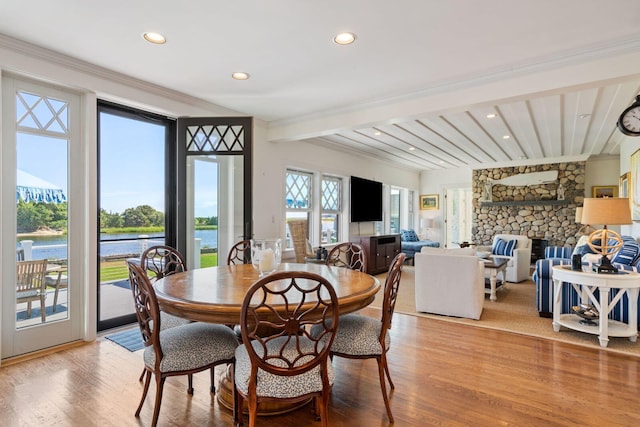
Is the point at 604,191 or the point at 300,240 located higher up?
the point at 604,191

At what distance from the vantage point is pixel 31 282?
2.99 meters

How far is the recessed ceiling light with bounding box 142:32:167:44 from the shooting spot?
2.60 metres

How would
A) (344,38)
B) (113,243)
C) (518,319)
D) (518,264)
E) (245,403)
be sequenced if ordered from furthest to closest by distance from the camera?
(518,264), (518,319), (113,243), (344,38), (245,403)

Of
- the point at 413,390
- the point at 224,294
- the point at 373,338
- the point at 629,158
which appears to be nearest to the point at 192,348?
the point at 224,294

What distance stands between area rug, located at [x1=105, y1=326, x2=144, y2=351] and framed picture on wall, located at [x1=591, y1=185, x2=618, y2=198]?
9.33 metres

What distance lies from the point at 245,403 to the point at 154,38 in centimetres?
272

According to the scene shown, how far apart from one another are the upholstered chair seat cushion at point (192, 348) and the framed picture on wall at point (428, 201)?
8.83 m

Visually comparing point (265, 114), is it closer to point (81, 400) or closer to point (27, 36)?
point (27, 36)

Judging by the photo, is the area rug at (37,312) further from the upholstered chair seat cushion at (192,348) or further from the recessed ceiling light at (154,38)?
the recessed ceiling light at (154,38)

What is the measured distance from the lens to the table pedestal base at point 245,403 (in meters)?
2.07

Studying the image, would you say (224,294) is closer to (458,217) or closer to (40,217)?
(40,217)

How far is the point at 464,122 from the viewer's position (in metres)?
4.98

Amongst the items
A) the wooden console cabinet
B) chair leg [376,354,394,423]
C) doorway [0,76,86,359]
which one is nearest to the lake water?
doorway [0,76,86,359]

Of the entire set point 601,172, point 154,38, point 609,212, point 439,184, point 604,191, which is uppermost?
point 154,38
